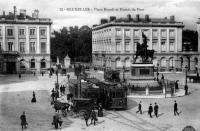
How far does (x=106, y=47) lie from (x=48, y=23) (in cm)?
1741

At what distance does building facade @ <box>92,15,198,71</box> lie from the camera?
7531 centimetres

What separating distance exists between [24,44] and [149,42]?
28.2 meters

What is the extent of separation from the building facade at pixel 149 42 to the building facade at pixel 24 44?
15509 mm

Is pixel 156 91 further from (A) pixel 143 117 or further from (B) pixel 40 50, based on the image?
(B) pixel 40 50

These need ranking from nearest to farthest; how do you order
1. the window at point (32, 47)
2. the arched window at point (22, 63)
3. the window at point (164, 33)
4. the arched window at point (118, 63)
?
the arched window at point (22, 63), the window at point (32, 47), the arched window at point (118, 63), the window at point (164, 33)

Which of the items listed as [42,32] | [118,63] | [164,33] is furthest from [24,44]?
[164,33]

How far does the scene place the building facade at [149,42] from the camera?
75.3 meters

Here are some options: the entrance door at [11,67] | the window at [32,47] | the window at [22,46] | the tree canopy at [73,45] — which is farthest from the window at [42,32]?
the tree canopy at [73,45]

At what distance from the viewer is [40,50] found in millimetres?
67812

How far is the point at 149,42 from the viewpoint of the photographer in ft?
251

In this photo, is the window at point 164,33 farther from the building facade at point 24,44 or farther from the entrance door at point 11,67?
the entrance door at point 11,67

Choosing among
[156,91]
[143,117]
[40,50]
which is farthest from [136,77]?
[40,50]

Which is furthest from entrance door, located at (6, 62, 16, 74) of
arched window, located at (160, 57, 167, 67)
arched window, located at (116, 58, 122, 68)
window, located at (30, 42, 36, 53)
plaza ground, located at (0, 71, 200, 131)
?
arched window, located at (160, 57, 167, 67)

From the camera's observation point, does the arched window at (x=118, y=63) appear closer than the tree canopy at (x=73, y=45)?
Yes
